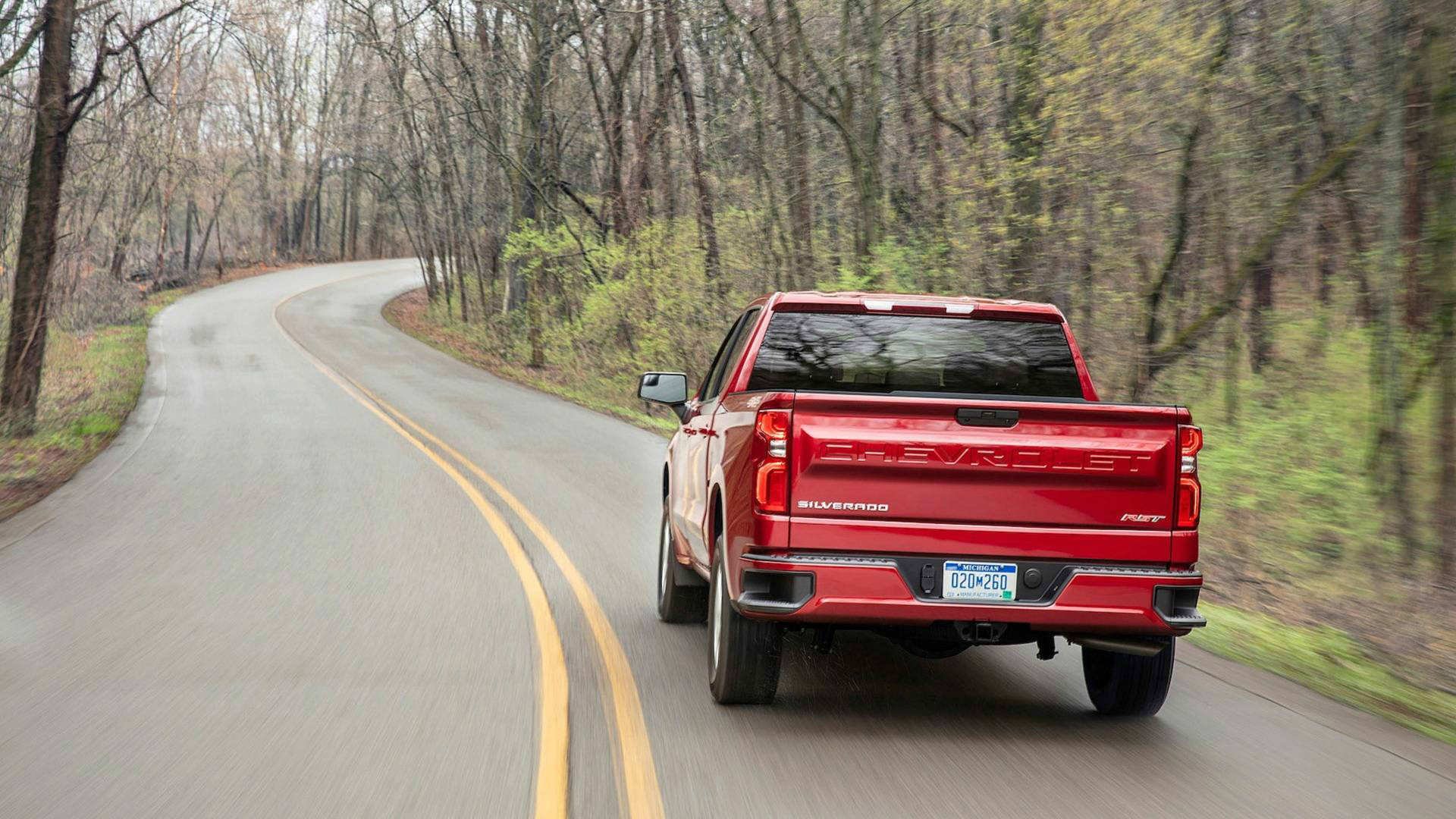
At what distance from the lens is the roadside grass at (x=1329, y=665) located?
5.87 m

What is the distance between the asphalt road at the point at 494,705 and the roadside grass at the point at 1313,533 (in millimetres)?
643

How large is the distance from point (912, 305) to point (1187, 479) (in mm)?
1752

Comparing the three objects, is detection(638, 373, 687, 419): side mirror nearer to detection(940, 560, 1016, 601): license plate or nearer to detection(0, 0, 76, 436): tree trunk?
detection(940, 560, 1016, 601): license plate

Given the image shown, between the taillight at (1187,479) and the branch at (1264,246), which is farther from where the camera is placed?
the branch at (1264,246)

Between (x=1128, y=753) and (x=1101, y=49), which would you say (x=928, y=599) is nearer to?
(x=1128, y=753)

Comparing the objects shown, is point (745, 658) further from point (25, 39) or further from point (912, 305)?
point (25, 39)

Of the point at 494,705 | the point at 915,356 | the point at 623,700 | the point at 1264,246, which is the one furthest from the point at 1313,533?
the point at 494,705

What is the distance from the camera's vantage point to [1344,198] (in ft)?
44.9

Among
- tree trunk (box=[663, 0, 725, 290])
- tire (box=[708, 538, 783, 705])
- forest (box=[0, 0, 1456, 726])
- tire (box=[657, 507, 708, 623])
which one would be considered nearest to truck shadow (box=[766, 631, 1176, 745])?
tire (box=[708, 538, 783, 705])

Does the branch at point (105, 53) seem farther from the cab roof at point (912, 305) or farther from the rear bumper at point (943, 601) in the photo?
the rear bumper at point (943, 601)

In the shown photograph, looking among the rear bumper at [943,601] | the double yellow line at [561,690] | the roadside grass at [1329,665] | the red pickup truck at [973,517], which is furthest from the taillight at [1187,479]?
the double yellow line at [561,690]

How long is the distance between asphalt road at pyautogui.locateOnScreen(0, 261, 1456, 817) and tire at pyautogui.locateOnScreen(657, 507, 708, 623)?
12 cm

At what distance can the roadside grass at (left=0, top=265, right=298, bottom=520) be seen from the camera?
14852mm

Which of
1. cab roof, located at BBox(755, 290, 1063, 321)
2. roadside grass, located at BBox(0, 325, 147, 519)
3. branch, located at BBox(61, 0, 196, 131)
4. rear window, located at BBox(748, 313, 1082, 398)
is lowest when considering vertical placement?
roadside grass, located at BBox(0, 325, 147, 519)
